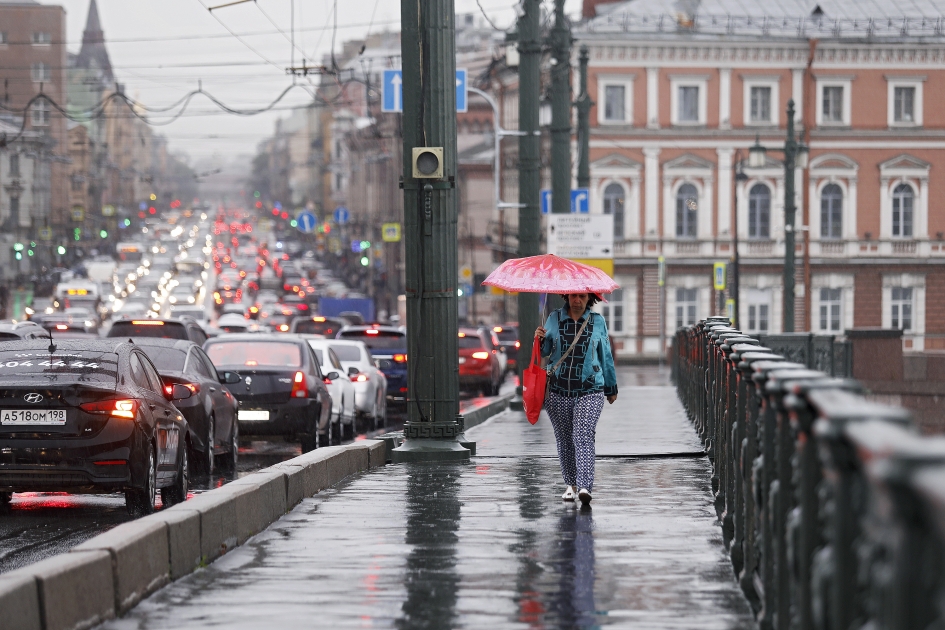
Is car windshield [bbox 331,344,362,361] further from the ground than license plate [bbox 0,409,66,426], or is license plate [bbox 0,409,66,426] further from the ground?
license plate [bbox 0,409,66,426]

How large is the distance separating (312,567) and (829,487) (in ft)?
15.2

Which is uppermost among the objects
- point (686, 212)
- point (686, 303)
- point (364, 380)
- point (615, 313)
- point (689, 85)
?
point (689, 85)

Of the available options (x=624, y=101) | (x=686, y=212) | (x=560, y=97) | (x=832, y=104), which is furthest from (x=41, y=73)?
(x=560, y=97)

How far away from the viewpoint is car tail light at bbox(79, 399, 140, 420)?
12.7 meters

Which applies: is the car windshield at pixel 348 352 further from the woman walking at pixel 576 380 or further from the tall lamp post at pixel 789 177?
the woman walking at pixel 576 380

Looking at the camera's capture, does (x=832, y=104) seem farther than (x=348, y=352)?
Yes

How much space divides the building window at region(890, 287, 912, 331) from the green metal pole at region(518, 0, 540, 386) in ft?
152

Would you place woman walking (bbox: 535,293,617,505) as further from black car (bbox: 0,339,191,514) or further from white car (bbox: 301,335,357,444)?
white car (bbox: 301,335,357,444)

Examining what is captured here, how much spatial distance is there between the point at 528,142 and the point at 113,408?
15.5 m

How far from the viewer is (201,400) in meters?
17.0

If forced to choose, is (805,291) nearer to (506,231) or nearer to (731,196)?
(731,196)

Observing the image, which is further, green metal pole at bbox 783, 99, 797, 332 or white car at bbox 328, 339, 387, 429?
green metal pole at bbox 783, 99, 797, 332

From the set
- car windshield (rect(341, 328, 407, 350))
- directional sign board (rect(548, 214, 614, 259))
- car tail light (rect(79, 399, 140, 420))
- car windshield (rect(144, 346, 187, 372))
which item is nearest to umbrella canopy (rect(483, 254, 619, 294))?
car tail light (rect(79, 399, 140, 420))

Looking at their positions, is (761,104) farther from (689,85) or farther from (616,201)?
(616,201)
